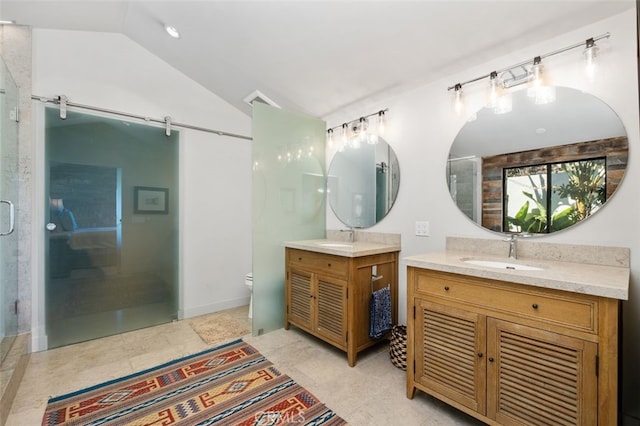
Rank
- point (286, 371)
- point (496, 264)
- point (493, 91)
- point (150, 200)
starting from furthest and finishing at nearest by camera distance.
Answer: point (150, 200)
point (286, 371)
point (493, 91)
point (496, 264)

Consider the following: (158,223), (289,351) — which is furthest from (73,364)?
(289,351)

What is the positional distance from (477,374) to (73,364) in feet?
9.17

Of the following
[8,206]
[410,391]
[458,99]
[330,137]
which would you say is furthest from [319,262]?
[8,206]

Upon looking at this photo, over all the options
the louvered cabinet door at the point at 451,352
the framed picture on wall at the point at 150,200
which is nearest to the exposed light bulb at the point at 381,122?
the louvered cabinet door at the point at 451,352

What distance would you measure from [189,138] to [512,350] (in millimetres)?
3303

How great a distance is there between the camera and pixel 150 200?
114 inches

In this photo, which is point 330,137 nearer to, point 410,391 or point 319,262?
point 319,262

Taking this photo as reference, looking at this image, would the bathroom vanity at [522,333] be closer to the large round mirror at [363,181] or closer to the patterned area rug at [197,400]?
the patterned area rug at [197,400]

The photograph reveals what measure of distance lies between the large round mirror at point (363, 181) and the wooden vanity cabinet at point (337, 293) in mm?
516

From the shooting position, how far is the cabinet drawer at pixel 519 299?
114 centimetres

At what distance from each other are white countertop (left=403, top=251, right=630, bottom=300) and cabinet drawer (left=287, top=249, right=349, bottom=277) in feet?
1.97

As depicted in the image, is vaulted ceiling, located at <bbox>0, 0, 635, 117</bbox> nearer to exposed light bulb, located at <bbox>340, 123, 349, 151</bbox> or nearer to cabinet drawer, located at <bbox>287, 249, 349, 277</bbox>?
exposed light bulb, located at <bbox>340, 123, 349, 151</bbox>

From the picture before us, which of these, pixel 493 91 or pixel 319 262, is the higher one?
pixel 493 91

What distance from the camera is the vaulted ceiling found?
65.1 inches
